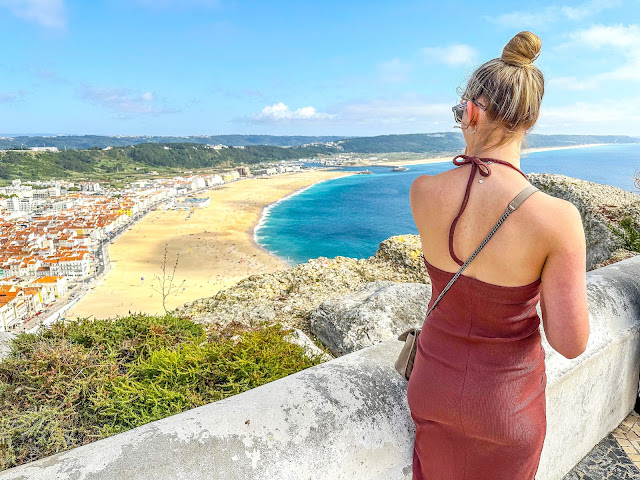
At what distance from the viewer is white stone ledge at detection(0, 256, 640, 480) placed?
4.06 ft

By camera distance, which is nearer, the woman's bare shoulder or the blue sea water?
the woman's bare shoulder

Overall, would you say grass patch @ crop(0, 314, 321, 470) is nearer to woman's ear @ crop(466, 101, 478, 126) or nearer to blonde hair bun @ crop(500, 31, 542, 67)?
woman's ear @ crop(466, 101, 478, 126)

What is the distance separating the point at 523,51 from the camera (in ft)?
3.80

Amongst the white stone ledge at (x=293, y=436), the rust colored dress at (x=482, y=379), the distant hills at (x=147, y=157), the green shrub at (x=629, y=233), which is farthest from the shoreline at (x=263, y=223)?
the rust colored dress at (x=482, y=379)

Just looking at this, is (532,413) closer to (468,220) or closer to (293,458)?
(468,220)

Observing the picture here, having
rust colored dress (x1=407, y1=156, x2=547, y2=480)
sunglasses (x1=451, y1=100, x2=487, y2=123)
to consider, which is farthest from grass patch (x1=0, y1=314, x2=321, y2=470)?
sunglasses (x1=451, y1=100, x2=487, y2=123)

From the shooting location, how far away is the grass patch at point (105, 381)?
2160mm

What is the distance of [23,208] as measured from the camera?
63.0 meters

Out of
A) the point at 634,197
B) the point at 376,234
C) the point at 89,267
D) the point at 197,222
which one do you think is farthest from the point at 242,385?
the point at 197,222

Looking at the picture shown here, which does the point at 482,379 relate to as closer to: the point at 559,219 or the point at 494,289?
the point at 494,289

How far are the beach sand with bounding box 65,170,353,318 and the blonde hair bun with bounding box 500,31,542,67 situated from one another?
22144 mm

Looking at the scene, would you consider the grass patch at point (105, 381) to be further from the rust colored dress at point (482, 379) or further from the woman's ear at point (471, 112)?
the woman's ear at point (471, 112)

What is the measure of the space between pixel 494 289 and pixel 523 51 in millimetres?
656

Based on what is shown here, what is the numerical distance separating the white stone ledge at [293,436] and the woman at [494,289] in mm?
220
